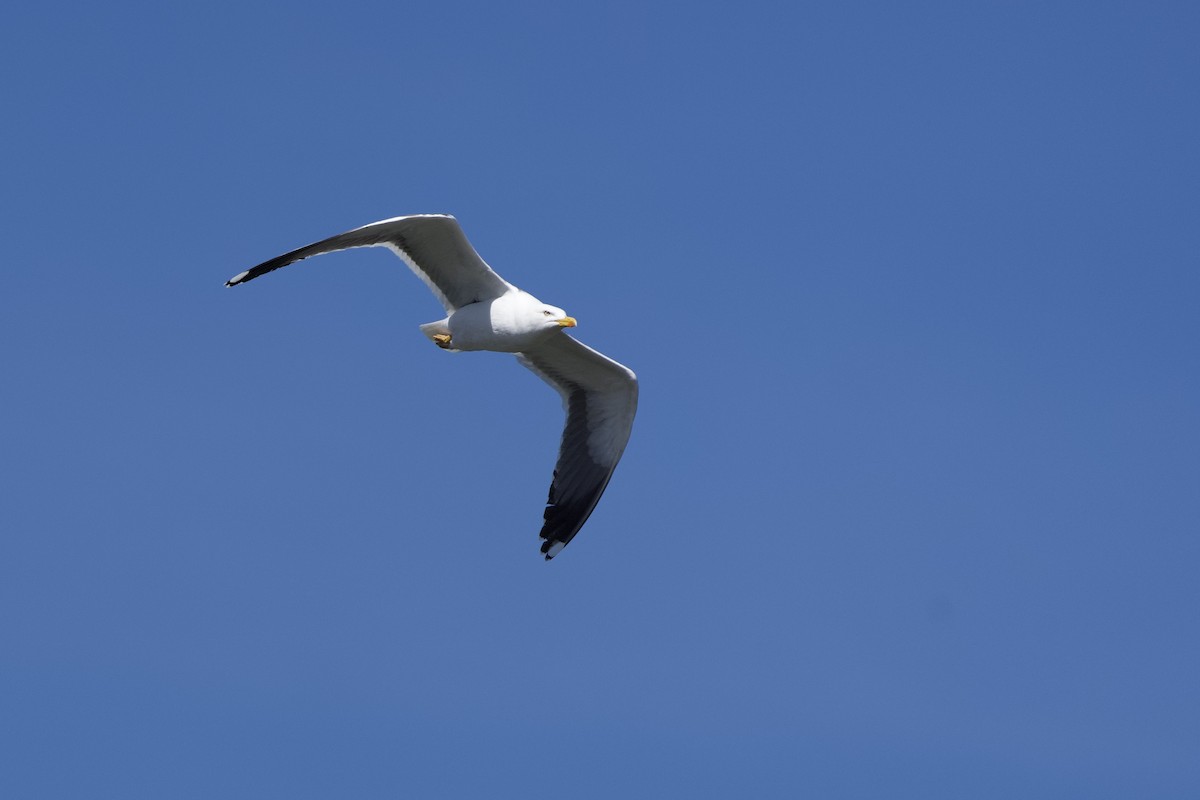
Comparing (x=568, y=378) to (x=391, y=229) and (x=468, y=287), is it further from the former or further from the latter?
(x=391, y=229)

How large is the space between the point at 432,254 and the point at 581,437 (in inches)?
116

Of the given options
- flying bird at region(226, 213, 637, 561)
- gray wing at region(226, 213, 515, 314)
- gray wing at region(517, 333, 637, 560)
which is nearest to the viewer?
gray wing at region(226, 213, 515, 314)

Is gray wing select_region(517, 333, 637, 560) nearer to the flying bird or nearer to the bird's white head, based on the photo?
the flying bird

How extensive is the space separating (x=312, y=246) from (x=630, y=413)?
3958 millimetres

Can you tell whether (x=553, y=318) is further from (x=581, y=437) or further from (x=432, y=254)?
(x=581, y=437)

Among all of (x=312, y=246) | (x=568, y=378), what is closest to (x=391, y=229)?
(x=312, y=246)

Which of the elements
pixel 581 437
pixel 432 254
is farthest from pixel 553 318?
pixel 581 437

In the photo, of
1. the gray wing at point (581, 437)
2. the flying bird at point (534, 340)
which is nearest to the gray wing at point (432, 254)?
the flying bird at point (534, 340)

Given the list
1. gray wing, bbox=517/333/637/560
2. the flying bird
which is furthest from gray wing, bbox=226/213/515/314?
gray wing, bbox=517/333/637/560

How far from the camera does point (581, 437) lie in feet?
52.9

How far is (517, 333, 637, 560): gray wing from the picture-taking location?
15922 millimetres

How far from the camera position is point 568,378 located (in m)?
16.0

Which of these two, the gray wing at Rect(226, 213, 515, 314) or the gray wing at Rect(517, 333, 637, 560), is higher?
the gray wing at Rect(226, 213, 515, 314)

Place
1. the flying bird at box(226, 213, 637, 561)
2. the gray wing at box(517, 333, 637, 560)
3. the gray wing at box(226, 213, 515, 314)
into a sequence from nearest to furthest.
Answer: the gray wing at box(226, 213, 515, 314) < the flying bird at box(226, 213, 637, 561) < the gray wing at box(517, 333, 637, 560)
